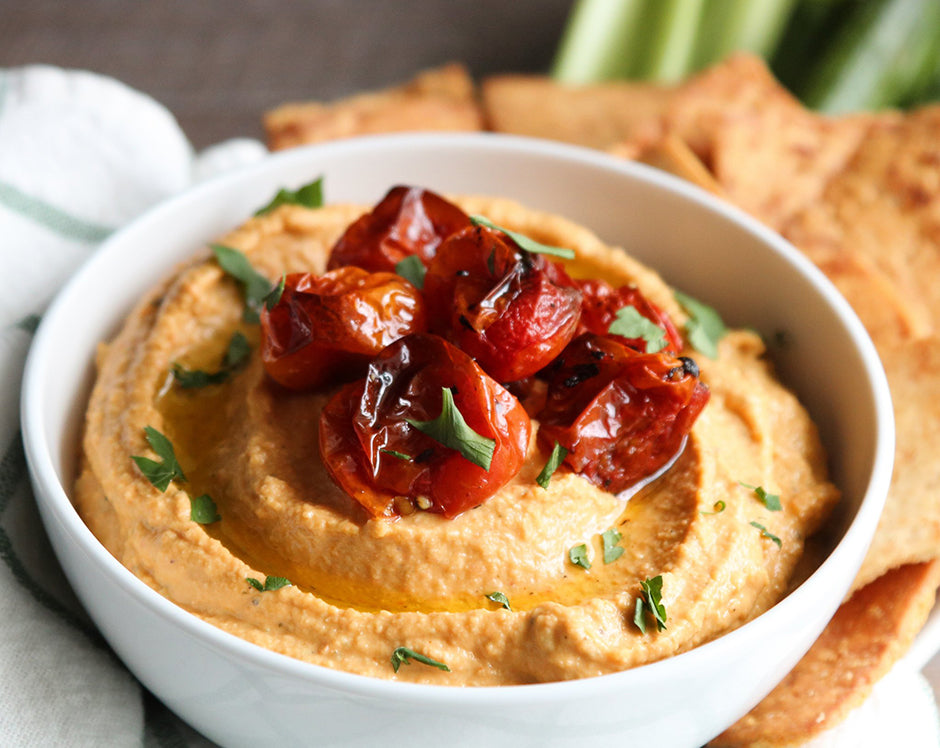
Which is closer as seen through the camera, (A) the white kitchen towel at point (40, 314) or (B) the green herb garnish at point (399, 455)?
(B) the green herb garnish at point (399, 455)

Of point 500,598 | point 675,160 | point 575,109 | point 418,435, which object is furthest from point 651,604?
point 575,109

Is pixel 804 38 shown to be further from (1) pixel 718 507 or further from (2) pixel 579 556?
(2) pixel 579 556

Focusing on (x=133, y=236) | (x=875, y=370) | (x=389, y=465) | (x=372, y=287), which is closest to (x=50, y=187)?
(x=133, y=236)

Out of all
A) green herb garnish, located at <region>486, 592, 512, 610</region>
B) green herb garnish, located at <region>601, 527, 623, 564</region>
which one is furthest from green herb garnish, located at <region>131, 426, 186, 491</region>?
green herb garnish, located at <region>601, 527, 623, 564</region>

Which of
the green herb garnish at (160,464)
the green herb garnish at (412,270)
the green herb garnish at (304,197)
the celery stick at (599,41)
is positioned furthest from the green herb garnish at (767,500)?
the celery stick at (599,41)

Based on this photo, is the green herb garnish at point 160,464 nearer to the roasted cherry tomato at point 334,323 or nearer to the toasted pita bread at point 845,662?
the roasted cherry tomato at point 334,323

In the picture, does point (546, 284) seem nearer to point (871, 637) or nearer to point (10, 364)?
point (871, 637)
